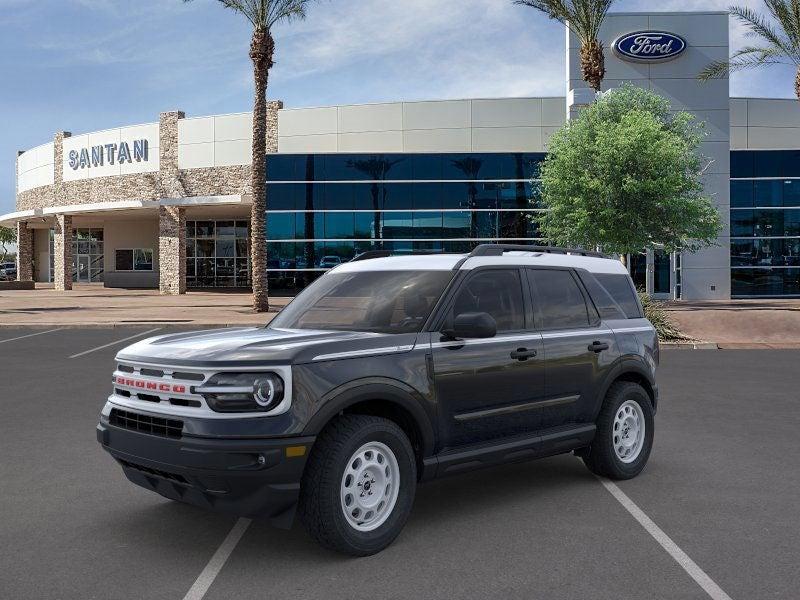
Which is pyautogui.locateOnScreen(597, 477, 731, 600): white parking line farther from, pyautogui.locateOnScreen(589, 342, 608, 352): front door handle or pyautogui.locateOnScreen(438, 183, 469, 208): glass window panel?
pyautogui.locateOnScreen(438, 183, 469, 208): glass window panel

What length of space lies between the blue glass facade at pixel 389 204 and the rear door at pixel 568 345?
99.5 feet

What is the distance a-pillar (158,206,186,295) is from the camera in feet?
141

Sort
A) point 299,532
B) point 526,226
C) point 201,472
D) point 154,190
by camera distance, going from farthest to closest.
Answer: point 154,190
point 526,226
point 299,532
point 201,472

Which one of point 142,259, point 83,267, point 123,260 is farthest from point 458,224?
point 83,267

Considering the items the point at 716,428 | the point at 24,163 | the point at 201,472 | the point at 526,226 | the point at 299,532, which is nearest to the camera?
the point at 201,472

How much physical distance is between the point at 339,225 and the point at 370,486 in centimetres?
3341

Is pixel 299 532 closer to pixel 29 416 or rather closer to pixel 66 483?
pixel 66 483

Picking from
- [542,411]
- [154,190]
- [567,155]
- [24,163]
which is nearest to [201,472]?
[542,411]

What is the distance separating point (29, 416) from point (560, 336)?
6.51 metres

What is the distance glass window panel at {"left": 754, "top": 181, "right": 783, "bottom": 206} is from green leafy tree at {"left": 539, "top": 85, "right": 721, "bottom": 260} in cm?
1000

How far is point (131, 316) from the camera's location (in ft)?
83.0

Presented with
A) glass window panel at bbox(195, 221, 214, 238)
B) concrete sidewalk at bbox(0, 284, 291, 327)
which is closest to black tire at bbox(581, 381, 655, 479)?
concrete sidewalk at bbox(0, 284, 291, 327)

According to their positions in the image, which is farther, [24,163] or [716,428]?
[24,163]

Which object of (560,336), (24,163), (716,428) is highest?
(24,163)
